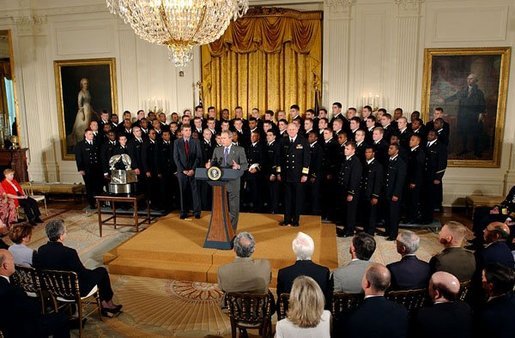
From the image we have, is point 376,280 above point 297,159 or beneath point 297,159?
beneath

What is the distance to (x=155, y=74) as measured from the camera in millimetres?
11000

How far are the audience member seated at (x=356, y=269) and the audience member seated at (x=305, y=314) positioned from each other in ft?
2.81

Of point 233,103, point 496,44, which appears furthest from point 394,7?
point 233,103

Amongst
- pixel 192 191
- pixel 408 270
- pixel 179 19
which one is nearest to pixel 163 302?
pixel 192 191

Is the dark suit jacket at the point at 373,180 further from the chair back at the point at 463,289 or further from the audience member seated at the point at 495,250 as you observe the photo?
the chair back at the point at 463,289

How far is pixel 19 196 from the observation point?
8227 mm

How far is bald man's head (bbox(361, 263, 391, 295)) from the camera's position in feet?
9.71

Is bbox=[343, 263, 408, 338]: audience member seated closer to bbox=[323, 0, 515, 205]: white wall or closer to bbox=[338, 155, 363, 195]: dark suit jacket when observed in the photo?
bbox=[338, 155, 363, 195]: dark suit jacket

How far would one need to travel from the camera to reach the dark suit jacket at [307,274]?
141 inches

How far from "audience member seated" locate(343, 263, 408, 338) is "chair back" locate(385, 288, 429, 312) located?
1.67 feet

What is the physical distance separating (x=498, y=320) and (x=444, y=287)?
420 millimetres

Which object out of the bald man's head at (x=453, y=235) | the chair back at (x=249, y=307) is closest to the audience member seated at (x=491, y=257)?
the bald man's head at (x=453, y=235)

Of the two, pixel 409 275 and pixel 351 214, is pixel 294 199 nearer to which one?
pixel 351 214

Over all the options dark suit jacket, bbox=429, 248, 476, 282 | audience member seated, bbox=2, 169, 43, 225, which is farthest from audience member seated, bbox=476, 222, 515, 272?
audience member seated, bbox=2, 169, 43, 225
